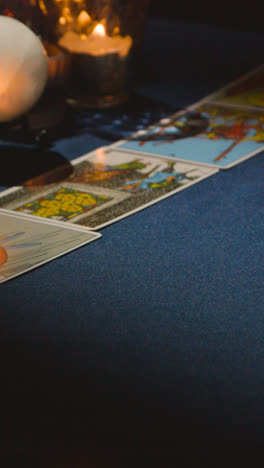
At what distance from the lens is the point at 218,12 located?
2703mm

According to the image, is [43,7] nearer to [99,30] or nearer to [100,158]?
[99,30]

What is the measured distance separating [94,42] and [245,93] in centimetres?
43

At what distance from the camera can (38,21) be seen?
1.70 m

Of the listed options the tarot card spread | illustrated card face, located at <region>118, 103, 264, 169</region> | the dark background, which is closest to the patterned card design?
the tarot card spread

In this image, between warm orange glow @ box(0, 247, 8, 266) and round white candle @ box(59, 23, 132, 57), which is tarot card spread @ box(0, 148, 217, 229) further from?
round white candle @ box(59, 23, 132, 57)

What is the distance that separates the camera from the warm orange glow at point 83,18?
1.63 meters

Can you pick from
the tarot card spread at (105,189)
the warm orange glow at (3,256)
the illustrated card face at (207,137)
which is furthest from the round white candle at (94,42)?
Result: the warm orange glow at (3,256)

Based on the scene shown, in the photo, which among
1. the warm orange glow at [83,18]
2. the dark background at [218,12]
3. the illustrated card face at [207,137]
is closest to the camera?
the illustrated card face at [207,137]

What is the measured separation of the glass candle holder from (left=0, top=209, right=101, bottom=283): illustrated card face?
65 cm

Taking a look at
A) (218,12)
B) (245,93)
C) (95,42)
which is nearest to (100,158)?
(95,42)

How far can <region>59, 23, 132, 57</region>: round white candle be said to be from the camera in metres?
1.66

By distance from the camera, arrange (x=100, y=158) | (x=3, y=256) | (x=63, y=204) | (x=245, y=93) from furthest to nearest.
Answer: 1. (x=245, y=93)
2. (x=100, y=158)
3. (x=63, y=204)
4. (x=3, y=256)

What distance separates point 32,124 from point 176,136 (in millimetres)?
351

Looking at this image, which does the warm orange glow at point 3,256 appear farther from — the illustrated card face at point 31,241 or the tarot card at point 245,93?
the tarot card at point 245,93
